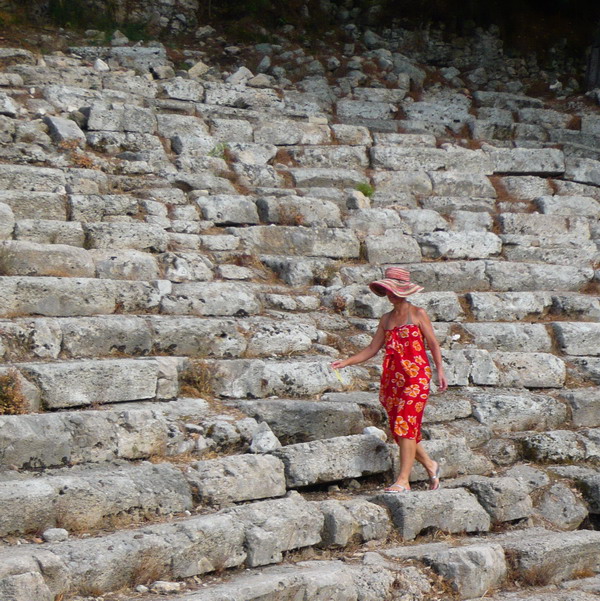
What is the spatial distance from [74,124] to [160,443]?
5977 millimetres

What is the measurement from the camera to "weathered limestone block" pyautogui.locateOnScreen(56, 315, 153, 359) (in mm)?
7384

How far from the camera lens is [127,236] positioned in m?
9.25

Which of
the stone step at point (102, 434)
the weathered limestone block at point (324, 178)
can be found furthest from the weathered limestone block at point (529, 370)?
the weathered limestone block at point (324, 178)

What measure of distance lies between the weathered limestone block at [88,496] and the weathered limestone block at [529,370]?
3.89 meters

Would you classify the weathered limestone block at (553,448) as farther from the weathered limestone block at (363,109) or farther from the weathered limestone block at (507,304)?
the weathered limestone block at (363,109)

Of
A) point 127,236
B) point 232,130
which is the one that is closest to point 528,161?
point 232,130

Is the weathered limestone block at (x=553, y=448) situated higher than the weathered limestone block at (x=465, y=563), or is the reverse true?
the weathered limestone block at (x=553, y=448)

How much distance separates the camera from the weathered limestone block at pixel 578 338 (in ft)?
31.2

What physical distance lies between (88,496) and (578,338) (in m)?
5.66

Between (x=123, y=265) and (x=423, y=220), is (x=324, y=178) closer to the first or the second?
(x=423, y=220)

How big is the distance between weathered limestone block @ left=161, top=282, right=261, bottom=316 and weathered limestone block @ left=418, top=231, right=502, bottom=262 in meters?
2.69

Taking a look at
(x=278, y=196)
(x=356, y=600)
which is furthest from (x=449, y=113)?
(x=356, y=600)

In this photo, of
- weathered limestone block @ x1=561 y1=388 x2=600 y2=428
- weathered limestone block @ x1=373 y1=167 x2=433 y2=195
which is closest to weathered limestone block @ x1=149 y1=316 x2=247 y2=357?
weathered limestone block @ x1=561 y1=388 x2=600 y2=428

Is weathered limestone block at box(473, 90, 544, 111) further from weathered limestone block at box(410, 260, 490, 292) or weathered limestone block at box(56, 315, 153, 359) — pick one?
weathered limestone block at box(56, 315, 153, 359)
